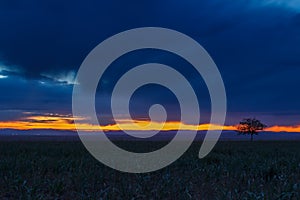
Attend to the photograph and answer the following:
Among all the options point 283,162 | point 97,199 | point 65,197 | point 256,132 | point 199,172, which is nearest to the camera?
point 97,199

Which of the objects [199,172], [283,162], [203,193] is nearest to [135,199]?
[203,193]

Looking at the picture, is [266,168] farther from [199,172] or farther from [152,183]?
[152,183]

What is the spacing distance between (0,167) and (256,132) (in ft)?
246

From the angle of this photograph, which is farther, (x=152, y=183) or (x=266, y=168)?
(x=266, y=168)

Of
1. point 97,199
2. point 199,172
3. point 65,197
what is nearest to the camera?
point 97,199

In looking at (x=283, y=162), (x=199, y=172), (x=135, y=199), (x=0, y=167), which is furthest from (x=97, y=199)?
(x=283, y=162)

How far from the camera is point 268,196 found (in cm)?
832

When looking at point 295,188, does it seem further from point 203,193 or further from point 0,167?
point 0,167

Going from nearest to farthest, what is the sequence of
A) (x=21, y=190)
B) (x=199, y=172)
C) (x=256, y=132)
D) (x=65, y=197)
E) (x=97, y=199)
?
(x=97, y=199) → (x=65, y=197) → (x=21, y=190) → (x=199, y=172) → (x=256, y=132)

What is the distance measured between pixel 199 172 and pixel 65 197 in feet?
19.3

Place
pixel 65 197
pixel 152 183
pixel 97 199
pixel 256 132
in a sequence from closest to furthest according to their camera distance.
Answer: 1. pixel 97 199
2. pixel 65 197
3. pixel 152 183
4. pixel 256 132

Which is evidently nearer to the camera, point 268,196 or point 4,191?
point 268,196

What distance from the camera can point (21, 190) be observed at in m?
9.68

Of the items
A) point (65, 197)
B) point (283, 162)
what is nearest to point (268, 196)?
point (65, 197)
